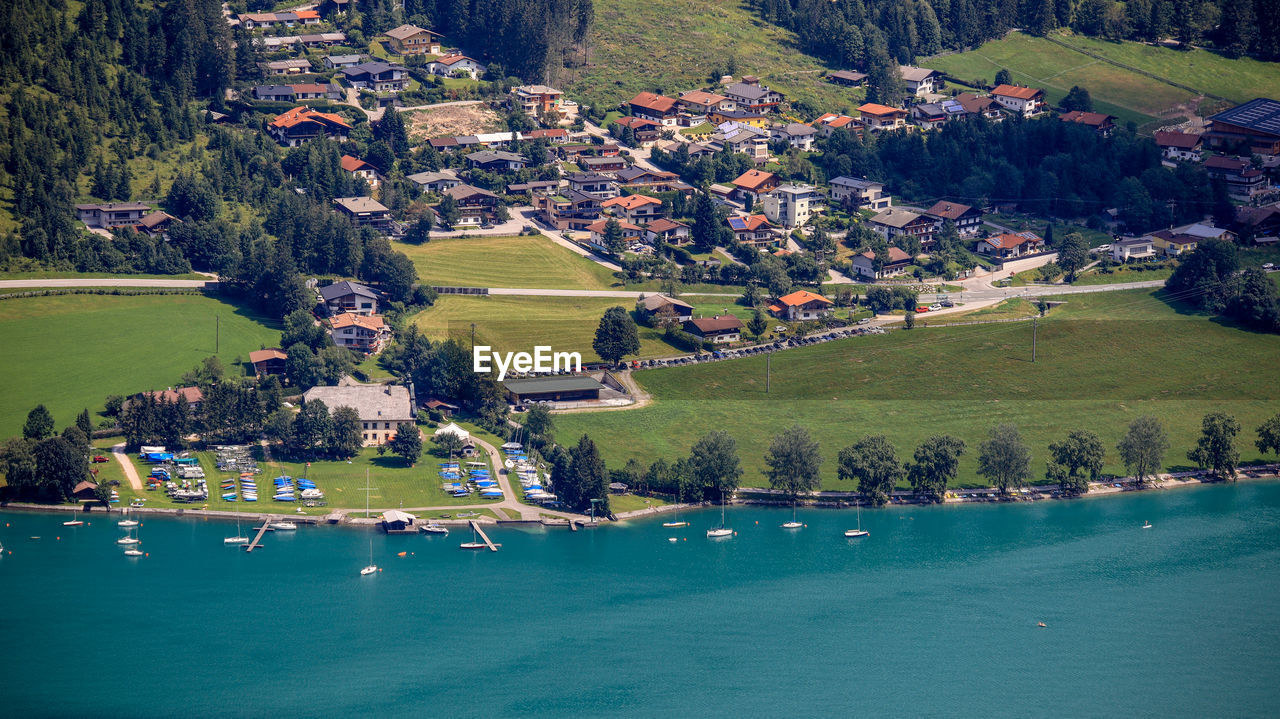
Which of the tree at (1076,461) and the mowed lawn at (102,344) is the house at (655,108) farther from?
the tree at (1076,461)

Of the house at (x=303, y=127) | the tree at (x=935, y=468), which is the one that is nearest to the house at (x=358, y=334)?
the house at (x=303, y=127)

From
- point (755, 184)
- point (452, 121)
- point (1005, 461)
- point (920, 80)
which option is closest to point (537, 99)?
point (452, 121)

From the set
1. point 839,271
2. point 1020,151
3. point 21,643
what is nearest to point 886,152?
point 1020,151

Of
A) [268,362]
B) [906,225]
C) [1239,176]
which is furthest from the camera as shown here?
[1239,176]

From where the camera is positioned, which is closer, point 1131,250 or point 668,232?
point 1131,250

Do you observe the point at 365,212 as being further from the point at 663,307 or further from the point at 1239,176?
the point at 1239,176

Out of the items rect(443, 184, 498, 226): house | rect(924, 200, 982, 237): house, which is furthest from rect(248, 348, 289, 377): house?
rect(924, 200, 982, 237): house
